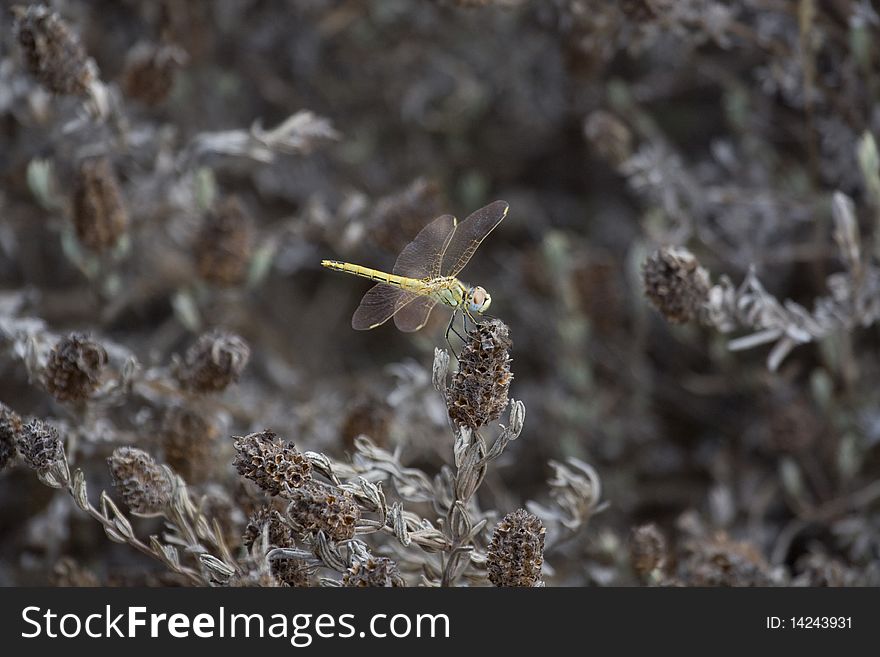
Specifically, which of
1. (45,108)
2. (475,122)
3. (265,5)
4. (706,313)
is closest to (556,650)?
(706,313)

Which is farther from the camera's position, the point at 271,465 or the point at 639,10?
the point at 639,10

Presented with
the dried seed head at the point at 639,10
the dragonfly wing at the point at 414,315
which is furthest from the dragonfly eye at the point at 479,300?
the dried seed head at the point at 639,10

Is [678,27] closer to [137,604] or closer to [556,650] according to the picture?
[556,650]

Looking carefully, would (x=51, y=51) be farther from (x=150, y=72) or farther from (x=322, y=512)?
(x=322, y=512)

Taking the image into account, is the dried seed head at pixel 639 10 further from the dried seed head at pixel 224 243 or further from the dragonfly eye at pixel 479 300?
the dried seed head at pixel 224 243

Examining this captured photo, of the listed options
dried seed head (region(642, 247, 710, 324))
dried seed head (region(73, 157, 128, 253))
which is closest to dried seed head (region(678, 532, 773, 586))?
dried seed head (region(642, 247, 710, 324))

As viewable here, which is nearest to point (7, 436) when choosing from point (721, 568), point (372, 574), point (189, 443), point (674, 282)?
point (189, 443)

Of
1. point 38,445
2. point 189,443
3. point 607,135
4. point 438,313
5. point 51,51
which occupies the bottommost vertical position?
point 38,445
